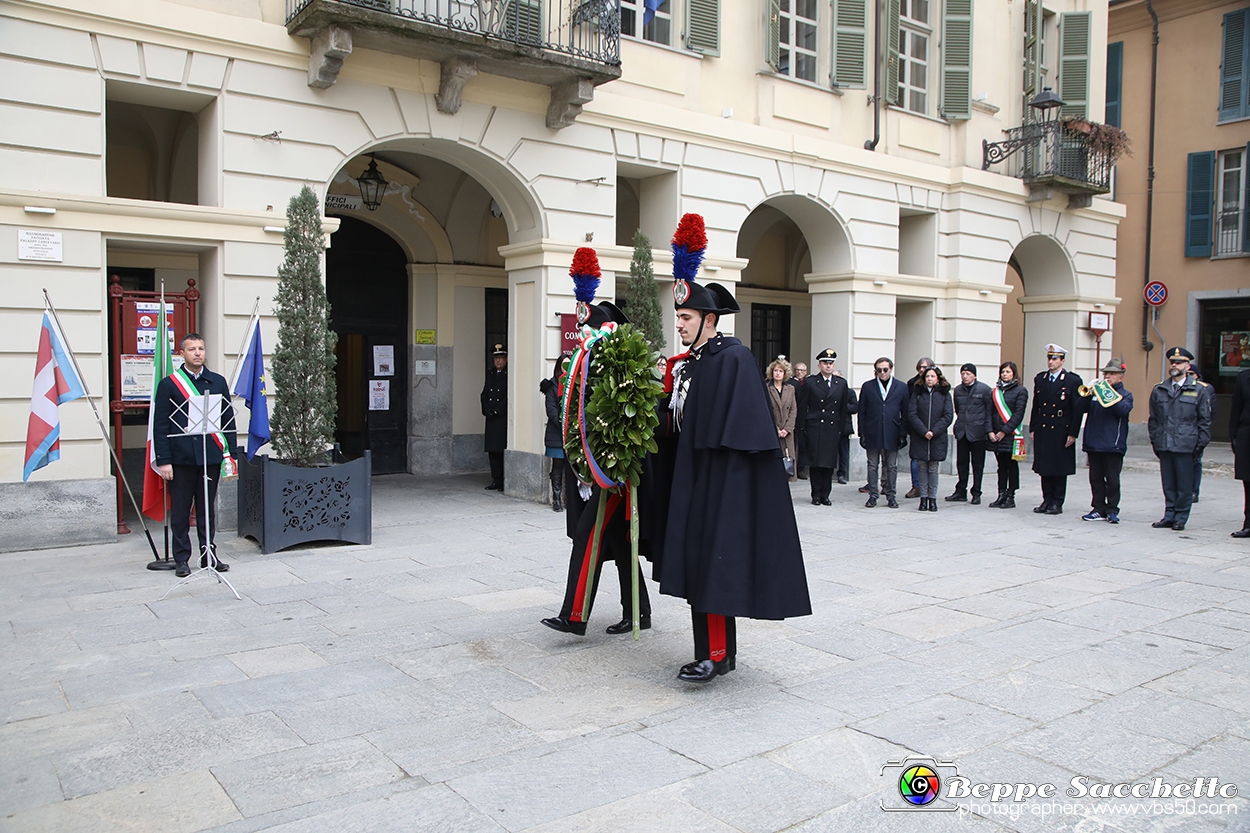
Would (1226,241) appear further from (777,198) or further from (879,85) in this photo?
(777,198)

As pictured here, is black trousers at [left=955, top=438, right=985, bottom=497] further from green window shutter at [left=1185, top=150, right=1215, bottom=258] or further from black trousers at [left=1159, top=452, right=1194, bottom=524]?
green window shutter at [left=1185, top=150, right=1215, bottom=258]

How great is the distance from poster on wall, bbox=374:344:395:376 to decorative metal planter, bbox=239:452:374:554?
205 inches

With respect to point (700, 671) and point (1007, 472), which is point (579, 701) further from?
point (1007, 472)

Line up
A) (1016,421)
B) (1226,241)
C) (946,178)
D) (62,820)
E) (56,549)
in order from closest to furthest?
1. (62,820)
2. (56,549)
3. (1016,421)
4. (946,178)
5. (1226,241)

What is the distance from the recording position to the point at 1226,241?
20.2m

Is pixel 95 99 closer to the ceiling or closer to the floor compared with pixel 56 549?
closer to the ceiling

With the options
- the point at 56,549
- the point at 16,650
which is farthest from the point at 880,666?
the point at 56,549

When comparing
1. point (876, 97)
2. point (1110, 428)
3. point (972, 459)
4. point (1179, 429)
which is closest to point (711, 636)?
point (1179, 429)

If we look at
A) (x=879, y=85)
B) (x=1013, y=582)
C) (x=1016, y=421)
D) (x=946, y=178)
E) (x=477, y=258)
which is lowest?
(x=1013, y=582)

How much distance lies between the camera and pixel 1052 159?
16.1 meters

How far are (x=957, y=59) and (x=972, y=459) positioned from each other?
6979 millimetres

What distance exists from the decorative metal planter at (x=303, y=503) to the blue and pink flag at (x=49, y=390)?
158 cm

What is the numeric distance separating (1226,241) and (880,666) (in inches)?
762

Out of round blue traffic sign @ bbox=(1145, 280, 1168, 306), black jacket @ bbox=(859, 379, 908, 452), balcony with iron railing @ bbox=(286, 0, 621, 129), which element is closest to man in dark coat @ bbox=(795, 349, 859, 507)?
black jacket @ bbox=(859, 379, 908, 452)
